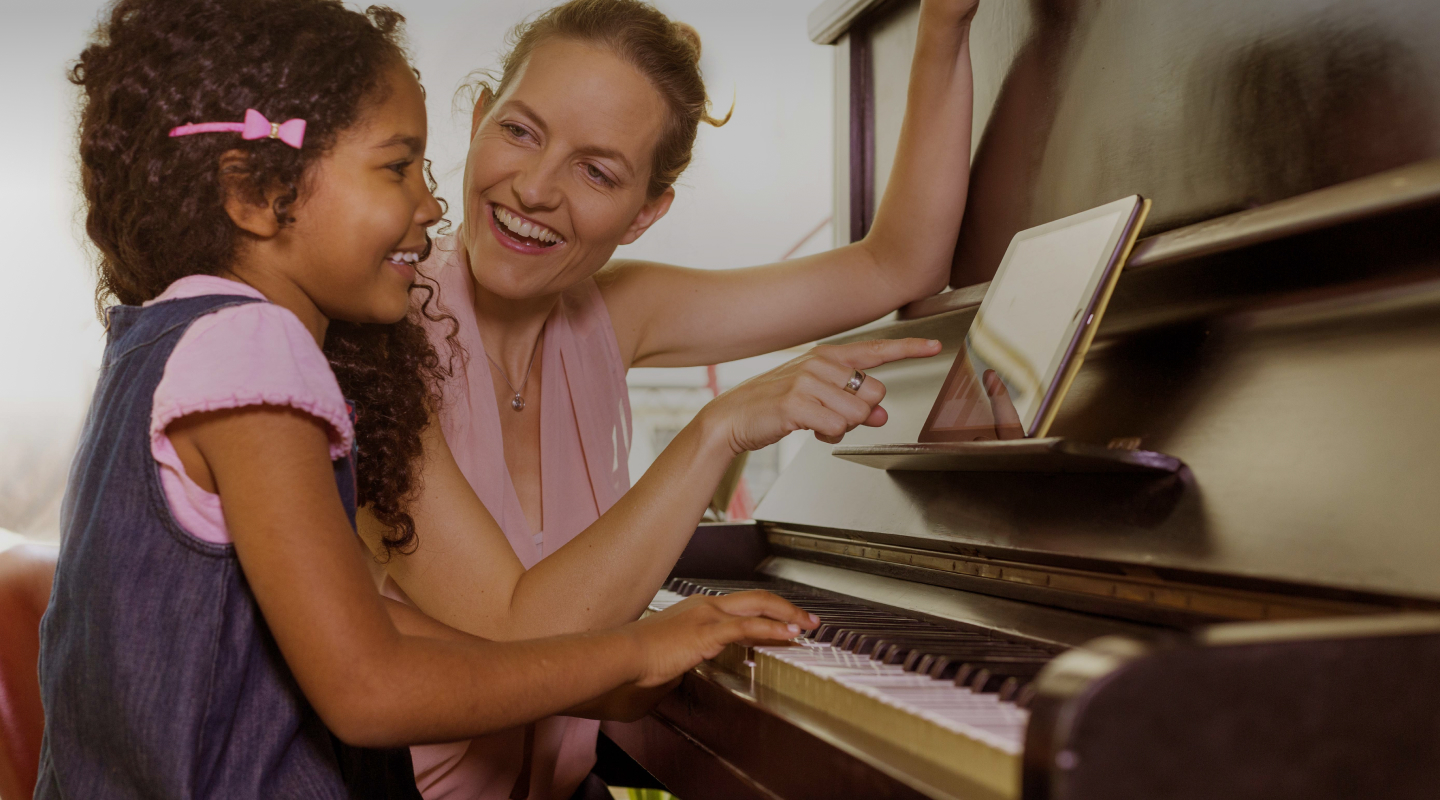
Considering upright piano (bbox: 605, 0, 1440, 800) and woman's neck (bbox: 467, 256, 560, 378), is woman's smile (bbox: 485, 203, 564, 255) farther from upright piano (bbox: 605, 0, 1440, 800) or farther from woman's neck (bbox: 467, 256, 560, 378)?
upright piano (bbox: 605, 0, 1440, 800)

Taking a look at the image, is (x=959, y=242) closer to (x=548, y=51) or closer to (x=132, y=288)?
(x=548, y=51)

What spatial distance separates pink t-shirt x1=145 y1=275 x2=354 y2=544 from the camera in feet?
2.24

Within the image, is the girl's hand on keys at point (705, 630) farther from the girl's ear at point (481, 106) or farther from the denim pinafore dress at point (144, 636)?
the girl's ear at point (481, 106)

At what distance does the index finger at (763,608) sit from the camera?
878 mm

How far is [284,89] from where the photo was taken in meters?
0.81

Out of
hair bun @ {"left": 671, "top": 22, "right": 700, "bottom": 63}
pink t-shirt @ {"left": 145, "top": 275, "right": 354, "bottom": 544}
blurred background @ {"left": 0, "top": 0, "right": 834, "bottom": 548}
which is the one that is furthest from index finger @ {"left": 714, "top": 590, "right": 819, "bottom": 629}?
blurred background @ {"left": 0, "top": 0, "right": 834, "bottom": 548}

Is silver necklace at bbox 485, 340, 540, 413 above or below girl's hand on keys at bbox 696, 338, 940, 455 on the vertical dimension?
below

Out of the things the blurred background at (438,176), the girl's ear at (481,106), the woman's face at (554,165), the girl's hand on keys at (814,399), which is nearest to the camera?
the girl's hand on keys at (814,399)

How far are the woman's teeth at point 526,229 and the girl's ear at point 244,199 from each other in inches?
18.5

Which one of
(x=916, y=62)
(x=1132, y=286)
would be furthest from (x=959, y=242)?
(x=1132, y=286)

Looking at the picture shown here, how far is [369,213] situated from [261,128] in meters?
0.10

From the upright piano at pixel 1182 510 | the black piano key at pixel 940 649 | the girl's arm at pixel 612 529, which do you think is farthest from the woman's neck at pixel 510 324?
the black piano key at pixel 940 649

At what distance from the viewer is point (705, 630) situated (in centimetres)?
87

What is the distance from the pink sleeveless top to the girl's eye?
0.23 meters
